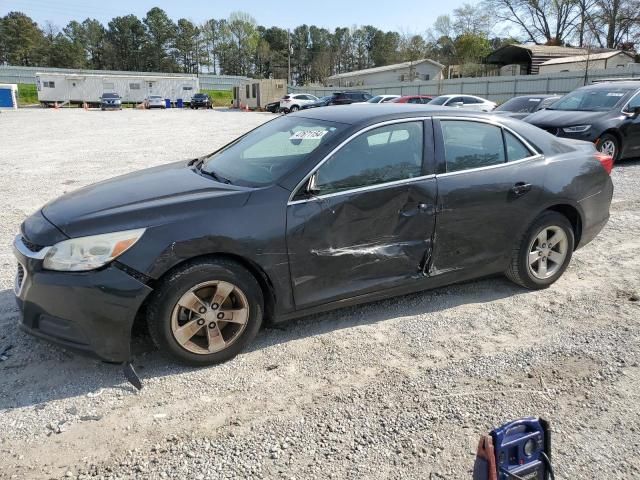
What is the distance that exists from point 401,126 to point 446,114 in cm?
45

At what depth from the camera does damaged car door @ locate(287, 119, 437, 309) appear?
343 centimetres

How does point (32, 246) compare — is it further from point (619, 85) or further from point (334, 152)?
point (619, 85)

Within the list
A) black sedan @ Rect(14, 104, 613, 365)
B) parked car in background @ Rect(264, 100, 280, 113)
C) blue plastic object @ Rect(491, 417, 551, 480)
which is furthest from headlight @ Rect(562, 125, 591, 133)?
parked car in background @ Rect(264, 100, 280, 113)

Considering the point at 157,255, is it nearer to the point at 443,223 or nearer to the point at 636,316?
the point at 443,223

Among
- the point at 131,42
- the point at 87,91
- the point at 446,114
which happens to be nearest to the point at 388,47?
the point at 131,42

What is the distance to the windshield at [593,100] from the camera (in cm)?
1046

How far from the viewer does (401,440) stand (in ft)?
8.73

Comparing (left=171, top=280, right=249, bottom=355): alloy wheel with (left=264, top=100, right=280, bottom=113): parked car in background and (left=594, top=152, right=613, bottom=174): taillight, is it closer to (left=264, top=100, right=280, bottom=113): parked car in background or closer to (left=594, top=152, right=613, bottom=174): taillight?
(left=594, top=152, right=613, bottom=174): taillight

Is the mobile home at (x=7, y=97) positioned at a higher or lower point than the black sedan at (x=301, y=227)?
higher

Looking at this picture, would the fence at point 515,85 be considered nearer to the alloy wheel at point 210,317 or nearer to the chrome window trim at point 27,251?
the alloy wheel at point 210,317

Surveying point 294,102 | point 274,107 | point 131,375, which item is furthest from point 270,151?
point 274,107

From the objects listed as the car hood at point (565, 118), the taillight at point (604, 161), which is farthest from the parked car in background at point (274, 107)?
the taillight at point (604, 161)

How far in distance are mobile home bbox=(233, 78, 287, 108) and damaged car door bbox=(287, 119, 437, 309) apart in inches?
1942

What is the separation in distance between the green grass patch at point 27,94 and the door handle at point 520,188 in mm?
66364
